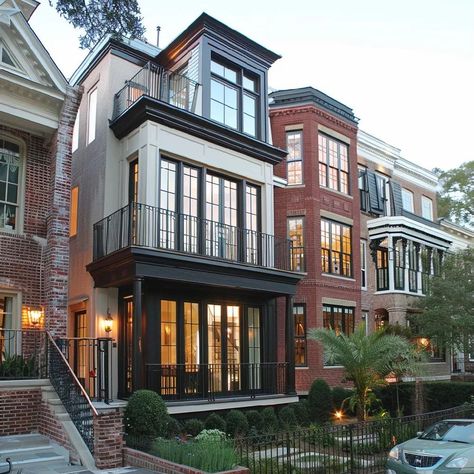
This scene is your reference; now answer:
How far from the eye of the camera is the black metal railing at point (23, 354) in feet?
43.3

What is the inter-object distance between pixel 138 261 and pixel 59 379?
3.47 meters

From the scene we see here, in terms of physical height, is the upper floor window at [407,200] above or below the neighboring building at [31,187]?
above

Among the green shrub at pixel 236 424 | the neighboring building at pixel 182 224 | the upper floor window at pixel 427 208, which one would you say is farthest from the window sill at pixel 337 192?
the green shrub at pixel 236 424

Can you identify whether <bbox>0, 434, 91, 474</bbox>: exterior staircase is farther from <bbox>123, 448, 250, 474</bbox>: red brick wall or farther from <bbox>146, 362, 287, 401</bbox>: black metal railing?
<bbox>146, 362, 287, 401</bbox>: black metal railing

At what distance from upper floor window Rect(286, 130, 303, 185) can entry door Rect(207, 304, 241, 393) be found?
6.34 meters

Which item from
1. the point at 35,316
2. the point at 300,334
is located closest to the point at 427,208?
the point at 300,334

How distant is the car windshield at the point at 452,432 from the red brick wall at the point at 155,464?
4.13m

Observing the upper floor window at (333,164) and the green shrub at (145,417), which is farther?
the upper floor window at (333,164)

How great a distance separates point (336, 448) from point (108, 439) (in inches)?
192

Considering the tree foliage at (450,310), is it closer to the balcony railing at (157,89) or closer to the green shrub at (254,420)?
the green shrub at (254,420)

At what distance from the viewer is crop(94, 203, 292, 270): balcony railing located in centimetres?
1595

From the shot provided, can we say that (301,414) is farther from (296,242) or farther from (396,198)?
(396,198)

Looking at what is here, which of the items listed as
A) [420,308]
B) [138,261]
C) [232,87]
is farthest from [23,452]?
[420,308]

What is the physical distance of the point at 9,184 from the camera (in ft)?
50.6
